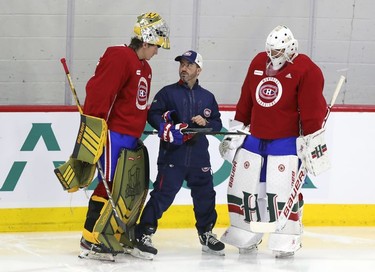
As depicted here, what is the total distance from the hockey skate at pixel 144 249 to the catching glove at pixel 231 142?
0.64 metres

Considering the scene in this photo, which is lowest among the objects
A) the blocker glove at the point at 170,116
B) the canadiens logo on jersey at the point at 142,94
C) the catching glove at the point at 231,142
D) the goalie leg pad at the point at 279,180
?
the goalie leg pad at the point at 279,180

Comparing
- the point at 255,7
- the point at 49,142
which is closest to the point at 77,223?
the point at 49,142

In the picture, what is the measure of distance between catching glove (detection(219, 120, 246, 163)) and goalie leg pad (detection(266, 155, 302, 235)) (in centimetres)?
22

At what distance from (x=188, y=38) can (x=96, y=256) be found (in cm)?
184

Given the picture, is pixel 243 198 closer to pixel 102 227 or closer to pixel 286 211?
pixel 286 211

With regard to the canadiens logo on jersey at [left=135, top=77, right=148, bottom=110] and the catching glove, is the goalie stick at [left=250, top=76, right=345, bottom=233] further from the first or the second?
the canadiens logo on jersey at [left=135, top=77, right=148, bottom=110]

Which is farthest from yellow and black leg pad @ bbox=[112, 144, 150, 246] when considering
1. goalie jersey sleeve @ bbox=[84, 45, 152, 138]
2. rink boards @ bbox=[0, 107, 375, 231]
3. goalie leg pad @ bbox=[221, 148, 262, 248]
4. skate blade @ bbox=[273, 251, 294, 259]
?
skate blade @ bbox=[273, 251, 294, 259]

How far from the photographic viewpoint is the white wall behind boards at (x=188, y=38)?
312 inches

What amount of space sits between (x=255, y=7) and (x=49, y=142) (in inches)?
68.1

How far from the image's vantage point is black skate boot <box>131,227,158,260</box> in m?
7.07

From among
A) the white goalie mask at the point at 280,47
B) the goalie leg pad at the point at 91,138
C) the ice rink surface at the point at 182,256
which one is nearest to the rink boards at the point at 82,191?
the ice rink surface at the point at 182,256

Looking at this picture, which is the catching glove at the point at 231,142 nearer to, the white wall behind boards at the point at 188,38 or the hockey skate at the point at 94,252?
the hockey skate at the point at 94,252

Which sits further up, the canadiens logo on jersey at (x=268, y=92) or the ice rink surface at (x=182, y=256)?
the canadiens logo on jersey at (x=268, y=92)

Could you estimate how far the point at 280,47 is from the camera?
22.9 ft
